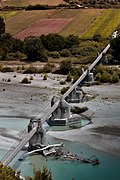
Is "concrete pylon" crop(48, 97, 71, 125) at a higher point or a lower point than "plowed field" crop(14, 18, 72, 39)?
lower

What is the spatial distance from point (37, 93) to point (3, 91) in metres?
3.83

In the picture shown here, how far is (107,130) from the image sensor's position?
4134cm

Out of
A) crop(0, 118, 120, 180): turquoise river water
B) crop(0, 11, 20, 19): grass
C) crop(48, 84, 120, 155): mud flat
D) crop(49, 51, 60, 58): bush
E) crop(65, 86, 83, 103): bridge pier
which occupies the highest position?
crop(0, 11, 20, 19): grass

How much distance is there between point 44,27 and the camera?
92562 millimetres

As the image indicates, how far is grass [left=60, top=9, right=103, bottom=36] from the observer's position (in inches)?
3533

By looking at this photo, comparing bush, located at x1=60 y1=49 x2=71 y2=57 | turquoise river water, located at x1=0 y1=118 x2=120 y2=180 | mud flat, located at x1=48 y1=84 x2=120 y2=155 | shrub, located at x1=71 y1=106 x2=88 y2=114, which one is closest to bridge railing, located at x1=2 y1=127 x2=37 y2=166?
turquoise river water, located at x1=0 y1=118 x2=120 y2=180

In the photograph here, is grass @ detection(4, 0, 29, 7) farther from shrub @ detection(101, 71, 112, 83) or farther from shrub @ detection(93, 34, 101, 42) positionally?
shrub @ detection(101, 71, 112, 83)

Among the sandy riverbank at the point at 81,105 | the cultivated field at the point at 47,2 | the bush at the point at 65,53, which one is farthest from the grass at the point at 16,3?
the sandy riverbank at the point at 81,105

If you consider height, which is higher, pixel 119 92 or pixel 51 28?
pixel 51 28

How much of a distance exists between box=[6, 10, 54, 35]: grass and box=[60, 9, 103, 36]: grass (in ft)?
21.6

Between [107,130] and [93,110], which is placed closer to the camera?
[107,130]

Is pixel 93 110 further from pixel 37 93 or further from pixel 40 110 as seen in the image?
pixel 37 93

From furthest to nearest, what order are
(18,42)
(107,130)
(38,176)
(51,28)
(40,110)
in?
(51,28)
(18,42)
(40,110)
(107,130)
(38,176)

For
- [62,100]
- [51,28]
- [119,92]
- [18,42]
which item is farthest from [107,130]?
[51,28]
